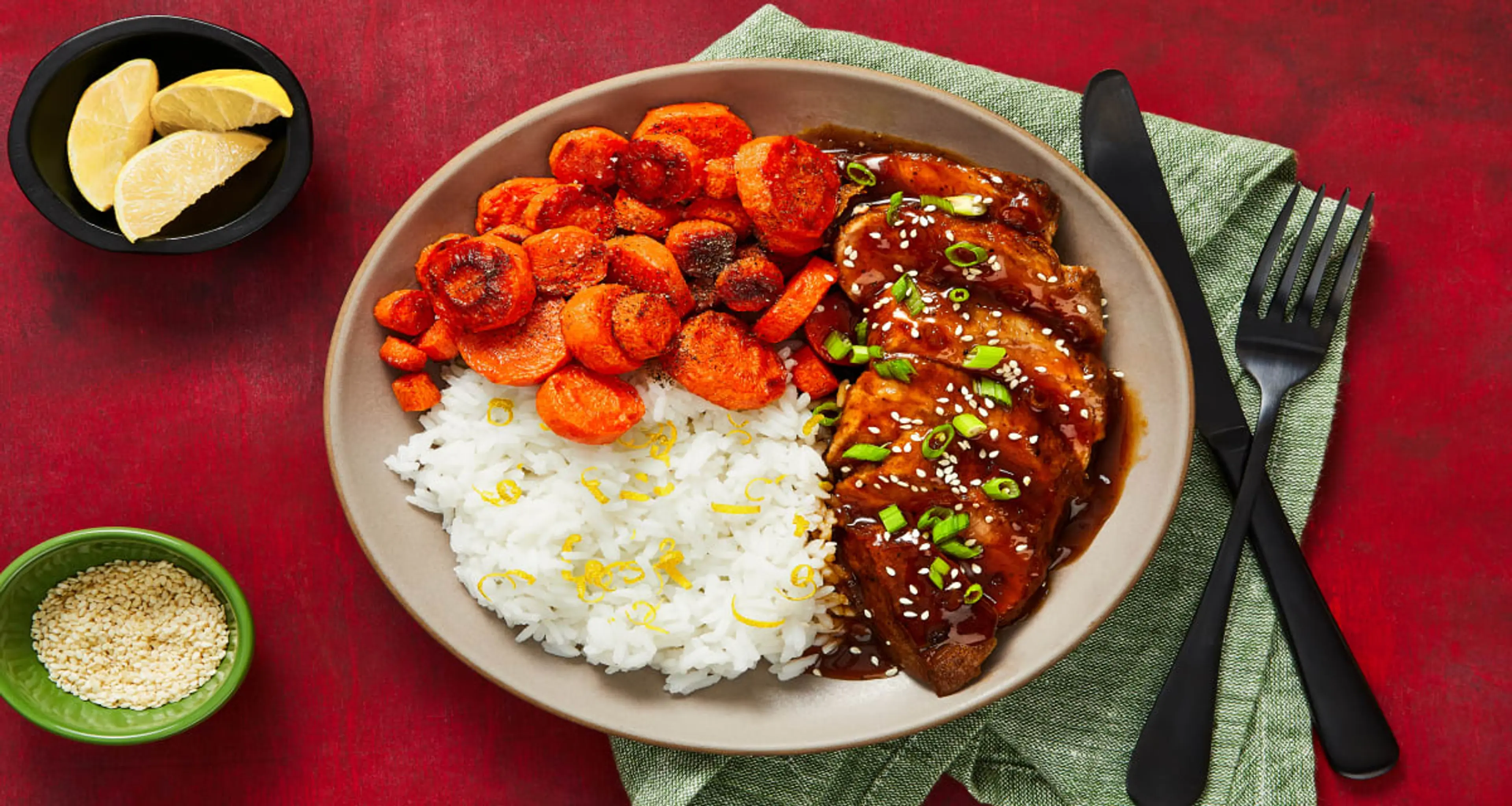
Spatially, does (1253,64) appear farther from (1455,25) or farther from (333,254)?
(333,254)

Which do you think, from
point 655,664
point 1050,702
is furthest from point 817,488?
point 1050,702

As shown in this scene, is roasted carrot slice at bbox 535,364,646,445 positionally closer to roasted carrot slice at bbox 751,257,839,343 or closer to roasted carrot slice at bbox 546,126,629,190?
roasted carrot slice at bbox 751,257,839,343

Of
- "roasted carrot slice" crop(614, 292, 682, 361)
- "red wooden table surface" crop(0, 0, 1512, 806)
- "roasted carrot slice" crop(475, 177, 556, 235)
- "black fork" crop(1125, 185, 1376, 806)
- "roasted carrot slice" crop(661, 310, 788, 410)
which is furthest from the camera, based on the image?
"red wooden table surface" crop(0, 0, 1512, 806)

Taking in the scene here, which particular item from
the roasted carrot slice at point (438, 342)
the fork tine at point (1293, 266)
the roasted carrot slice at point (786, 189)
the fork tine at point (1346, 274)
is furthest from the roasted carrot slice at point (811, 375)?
the fork tine at point (1346, 274)

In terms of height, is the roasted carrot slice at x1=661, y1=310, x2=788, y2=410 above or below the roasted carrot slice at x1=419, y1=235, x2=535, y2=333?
below

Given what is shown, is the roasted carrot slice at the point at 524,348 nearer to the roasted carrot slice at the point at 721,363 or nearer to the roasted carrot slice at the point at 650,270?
the roasted carrot slice at the point at 650,270

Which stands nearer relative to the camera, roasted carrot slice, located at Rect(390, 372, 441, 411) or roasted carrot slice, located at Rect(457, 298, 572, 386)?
roasted carrot slice, located at Rect(457, 298, 572, 386)

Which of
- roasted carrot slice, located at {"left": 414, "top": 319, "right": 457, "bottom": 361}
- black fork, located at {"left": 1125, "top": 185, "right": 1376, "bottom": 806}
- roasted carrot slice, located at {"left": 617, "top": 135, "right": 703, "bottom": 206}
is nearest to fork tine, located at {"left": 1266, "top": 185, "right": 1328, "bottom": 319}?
black fork, located at {"left": 1125, "top": 185, "right": 1376, "bottom": 806}
